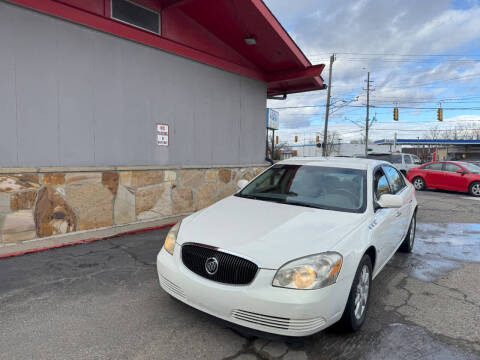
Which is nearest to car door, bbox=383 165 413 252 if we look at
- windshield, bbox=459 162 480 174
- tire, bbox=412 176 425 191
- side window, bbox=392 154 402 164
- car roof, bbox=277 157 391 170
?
car roof, bbox=277 157 391 170

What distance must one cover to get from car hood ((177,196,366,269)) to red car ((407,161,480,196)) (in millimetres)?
12868

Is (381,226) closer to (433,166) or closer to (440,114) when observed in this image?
(433,166)

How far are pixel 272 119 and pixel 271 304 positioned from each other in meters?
10.2

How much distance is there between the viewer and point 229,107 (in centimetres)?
826

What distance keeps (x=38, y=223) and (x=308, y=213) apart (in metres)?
4.16

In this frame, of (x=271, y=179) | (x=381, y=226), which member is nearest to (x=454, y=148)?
(x=271, y=179)

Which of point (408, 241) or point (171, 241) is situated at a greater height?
point (171, 241)

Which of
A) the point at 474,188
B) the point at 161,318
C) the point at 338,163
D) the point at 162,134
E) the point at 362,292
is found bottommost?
the point at 161,318

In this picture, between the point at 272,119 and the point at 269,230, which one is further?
the point at 272,119

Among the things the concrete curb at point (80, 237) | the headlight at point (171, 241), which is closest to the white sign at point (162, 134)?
the concrete curb at point (80, 237)

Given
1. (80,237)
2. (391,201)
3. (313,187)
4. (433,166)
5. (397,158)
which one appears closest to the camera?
(391,201)

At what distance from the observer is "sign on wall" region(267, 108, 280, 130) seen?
11.5 meters

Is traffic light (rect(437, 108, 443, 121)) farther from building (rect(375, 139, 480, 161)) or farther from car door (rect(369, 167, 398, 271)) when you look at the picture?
building (rect(375, 139, 480, 161))

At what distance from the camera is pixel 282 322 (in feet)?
7.66
